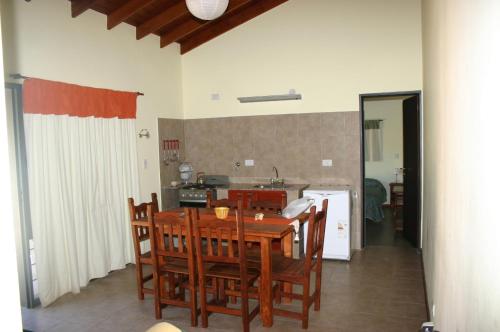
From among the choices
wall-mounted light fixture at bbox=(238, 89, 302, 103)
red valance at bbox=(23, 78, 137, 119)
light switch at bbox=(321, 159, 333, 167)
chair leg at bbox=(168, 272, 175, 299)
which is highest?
wall-mounted light fixture at bbox=(238, 89, 302, 103)

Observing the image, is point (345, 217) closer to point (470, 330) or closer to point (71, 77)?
point (71, 77)

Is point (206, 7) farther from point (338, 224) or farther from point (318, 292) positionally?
point (338, 224)

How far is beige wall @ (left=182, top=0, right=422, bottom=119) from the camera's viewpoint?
Answer: 204 inches

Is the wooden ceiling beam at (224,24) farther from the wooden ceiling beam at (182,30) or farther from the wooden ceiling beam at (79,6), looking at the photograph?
the wooden ceiling beam at (79,6)

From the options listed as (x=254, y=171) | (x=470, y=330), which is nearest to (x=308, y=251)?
(x=470, y=330)

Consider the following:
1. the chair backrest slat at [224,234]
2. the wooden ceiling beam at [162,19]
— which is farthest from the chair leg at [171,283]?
the wooden ceiling beam at [162,19]

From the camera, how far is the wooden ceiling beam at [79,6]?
4.18m

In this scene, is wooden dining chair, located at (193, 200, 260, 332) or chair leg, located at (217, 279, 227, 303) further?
chair leg, located at (217, 279, 227, 303)

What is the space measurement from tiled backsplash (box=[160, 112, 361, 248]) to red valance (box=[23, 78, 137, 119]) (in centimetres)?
90

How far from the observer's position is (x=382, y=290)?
13.0 feet

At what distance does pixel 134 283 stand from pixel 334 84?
11.3 ft

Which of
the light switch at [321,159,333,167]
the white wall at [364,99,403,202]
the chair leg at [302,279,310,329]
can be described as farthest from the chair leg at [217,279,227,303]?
the white wall at [364,99,403,202]

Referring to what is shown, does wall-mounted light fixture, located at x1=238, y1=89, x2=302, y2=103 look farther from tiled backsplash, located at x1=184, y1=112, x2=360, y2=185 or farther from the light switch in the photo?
the light switch

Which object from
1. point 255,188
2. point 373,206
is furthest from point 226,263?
point 373,206
